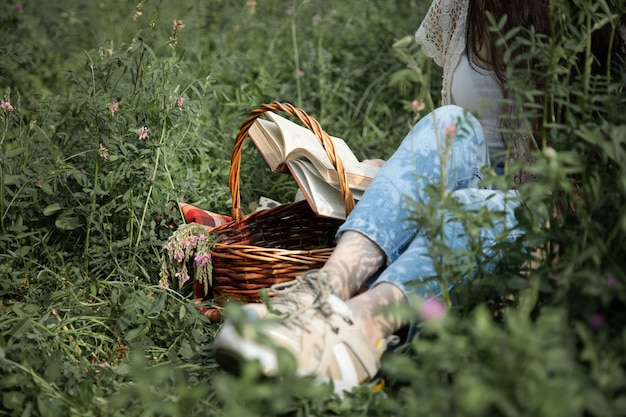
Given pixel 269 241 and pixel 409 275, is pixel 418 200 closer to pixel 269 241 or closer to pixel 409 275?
pixel 409 275

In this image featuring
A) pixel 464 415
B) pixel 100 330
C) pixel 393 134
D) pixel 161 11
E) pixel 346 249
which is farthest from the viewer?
pixel 161 11

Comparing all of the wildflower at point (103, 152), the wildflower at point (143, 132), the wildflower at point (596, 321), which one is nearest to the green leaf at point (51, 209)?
the wildflower at point (103, 152)

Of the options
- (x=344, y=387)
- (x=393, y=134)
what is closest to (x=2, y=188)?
(x=344, y=387)

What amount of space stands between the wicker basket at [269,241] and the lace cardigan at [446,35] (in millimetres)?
485

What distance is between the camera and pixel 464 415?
102 cm

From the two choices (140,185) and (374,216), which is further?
(140,185)

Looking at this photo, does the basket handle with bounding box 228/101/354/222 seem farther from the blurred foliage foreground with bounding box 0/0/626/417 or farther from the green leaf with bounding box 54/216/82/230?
the green leaf with bounding box 54/216/82/230

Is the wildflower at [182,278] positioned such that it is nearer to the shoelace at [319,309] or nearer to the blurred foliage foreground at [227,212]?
the blurred foliage foreground at [227,212]

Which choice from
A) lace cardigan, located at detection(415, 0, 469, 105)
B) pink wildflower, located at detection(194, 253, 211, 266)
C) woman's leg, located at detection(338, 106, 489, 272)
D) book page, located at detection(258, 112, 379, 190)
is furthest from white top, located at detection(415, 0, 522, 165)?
pink wildflower, located at detection(194, 253, 211, 266)

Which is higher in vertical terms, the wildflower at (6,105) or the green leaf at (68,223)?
the wildflower at (6,105)

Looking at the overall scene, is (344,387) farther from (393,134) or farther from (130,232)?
(393,134)

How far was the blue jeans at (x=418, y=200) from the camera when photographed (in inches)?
65.4

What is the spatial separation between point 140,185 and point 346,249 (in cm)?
74

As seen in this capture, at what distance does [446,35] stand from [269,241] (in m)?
0.82
